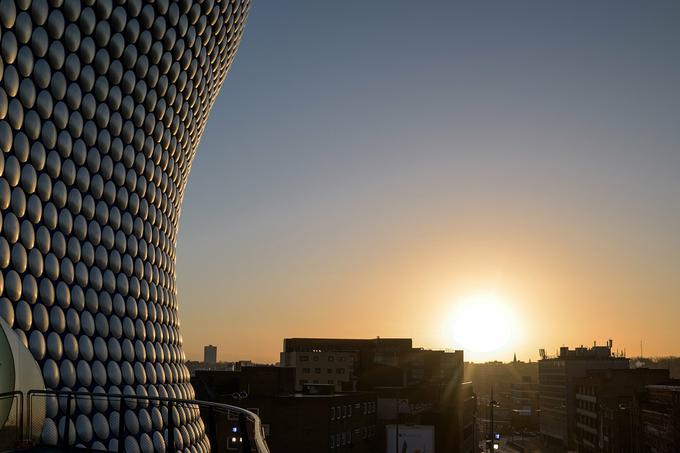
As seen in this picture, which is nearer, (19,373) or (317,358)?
(19,373)

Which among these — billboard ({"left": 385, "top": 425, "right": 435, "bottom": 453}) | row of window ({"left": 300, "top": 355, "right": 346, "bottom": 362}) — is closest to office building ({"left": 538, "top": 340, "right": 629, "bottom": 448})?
row of window ({"left": 300, "top": 355, "right": 346, "bottom": 362})

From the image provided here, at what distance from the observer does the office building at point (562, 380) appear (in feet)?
413

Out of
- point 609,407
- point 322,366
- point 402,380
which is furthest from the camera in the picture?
point 322,366

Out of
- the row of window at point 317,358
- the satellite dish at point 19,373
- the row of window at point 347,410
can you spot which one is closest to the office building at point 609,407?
the row of window at point 347,410

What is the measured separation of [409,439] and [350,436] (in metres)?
6.48

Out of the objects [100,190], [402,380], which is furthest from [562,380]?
[100,190]

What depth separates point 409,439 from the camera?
59250mm

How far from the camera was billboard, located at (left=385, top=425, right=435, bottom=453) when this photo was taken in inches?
2324

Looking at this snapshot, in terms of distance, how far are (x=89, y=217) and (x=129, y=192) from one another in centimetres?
226

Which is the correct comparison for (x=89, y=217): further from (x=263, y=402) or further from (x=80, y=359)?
(x=263, y=402)

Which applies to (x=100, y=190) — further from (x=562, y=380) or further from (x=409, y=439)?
(x=562, y=380)

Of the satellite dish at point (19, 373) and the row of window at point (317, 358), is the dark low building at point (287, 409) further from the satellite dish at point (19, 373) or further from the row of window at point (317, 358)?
the row of window at point (317, 358)

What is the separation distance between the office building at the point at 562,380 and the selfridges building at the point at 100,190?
101151mm

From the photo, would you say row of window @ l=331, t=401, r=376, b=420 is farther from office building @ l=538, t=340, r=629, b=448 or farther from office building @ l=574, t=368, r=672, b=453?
office building @ l=538, t=340, r=629, b=448
